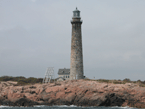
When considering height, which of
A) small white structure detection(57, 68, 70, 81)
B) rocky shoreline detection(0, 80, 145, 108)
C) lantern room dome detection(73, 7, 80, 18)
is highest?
lantern room dome detection(73, 7, 80, 18)

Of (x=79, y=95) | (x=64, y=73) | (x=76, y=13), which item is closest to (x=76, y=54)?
(x=76, y=13)

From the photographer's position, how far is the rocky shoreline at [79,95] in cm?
3669

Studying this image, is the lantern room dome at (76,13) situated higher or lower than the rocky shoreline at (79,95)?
higher

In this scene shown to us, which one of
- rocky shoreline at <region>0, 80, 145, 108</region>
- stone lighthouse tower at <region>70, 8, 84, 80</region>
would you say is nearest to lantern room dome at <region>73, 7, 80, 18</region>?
stone lighthouse tower at <region>70, 8, 84, 80</region>

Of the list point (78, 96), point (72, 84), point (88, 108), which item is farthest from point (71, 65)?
point (88, 108)

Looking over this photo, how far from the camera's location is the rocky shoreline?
36.7 m

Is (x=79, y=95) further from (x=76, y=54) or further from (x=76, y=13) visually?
(x=76, y=13)

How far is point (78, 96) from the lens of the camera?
37.6 meters

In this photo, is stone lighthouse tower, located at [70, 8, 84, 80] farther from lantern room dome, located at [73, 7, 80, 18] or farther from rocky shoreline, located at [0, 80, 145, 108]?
rocky shoreline, located at [0, 80, 145, 108]

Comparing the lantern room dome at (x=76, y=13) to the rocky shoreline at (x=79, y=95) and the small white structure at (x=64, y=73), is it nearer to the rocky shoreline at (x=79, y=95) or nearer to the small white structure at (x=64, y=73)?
the rocky shoreline at (x=79, y=95)

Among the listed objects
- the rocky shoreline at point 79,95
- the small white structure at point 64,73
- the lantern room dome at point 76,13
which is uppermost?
the lantern room dome at point 76,13

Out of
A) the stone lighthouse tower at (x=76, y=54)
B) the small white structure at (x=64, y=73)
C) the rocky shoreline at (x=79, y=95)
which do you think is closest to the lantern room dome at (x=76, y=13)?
the stone lighthouse tower at (x=76, y=54)

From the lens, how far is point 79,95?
3766cm

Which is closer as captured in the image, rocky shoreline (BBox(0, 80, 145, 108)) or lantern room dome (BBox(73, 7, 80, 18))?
rocky shoreline (BBox(0, 80, 145, 108))
